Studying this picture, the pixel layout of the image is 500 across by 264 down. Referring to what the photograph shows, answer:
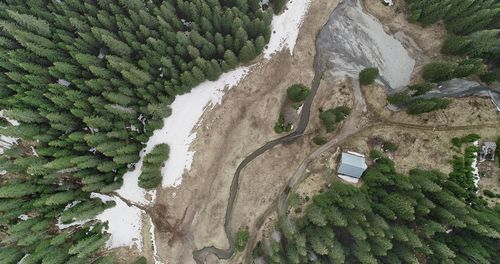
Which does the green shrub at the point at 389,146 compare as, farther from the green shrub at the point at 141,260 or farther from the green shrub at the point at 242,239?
the green shrub at the point at 141,260

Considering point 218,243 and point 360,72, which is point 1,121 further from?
point 360,72

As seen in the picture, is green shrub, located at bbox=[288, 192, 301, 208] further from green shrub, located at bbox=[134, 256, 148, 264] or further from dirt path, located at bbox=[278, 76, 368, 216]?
green shrub, located at bbox=[134, 256, 148, 264]

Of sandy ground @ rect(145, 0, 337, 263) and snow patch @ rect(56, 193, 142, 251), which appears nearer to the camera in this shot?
snow patch @ rect(56, 193, 142, 251)

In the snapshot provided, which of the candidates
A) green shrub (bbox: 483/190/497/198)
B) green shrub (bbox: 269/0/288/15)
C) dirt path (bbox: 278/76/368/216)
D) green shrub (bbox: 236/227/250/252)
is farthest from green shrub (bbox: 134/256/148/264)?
green shrub (bbox: 483/190/497/198)

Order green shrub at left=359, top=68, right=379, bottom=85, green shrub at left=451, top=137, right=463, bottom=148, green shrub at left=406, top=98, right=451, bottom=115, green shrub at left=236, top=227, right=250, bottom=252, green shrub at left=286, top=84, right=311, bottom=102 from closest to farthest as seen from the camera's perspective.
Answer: green shrub at left=406, top=98, right=451, bottom=115 → green shrub at left=286, top=84, right=311, bottom=102 → green shrub at left=451, top=137, right=463, bottom=148 → green shrub at left=359, top=68, right=379, bottom=85 → green shrub at left=236, top=227, right=250, bottom=252

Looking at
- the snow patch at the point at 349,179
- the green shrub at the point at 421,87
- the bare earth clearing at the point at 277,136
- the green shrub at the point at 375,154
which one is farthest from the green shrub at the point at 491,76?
the snow patch at the point at 349,179

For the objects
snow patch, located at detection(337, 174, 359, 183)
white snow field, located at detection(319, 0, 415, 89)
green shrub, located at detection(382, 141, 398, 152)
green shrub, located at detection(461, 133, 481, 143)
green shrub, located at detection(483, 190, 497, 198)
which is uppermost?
white snow field, located at detection(319, 0, 415, 89)

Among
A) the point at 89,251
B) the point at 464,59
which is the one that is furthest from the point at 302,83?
the point at 89,251
